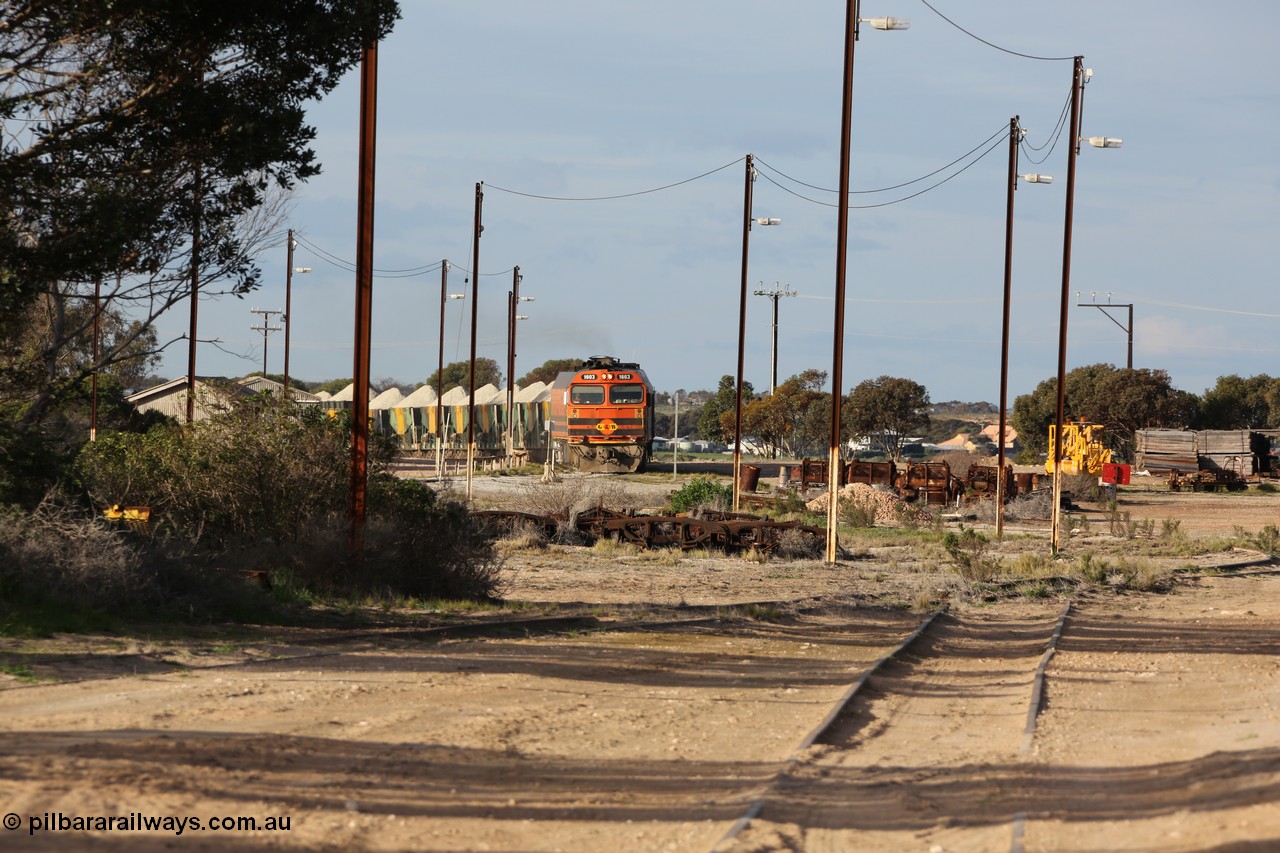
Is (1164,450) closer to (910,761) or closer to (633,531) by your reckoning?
(633,531)

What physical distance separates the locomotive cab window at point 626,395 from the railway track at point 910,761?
3831 cm

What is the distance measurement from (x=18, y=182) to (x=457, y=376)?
431 feet

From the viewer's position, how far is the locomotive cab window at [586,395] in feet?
173

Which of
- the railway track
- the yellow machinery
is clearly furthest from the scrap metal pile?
the yellow machinery

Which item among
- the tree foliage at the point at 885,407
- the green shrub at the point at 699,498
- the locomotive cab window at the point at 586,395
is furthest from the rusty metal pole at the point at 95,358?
the tree foliage at the point at 885,407

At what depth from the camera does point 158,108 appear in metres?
12.8

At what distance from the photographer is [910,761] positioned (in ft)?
28.1

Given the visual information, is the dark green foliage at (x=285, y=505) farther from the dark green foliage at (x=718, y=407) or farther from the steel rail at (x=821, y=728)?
the dark green foliage at (x=718, y=407)

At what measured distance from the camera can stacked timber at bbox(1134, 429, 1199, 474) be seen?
60.7m

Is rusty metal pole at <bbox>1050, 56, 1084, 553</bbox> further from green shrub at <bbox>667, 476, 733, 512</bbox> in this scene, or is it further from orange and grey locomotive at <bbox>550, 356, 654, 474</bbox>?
orange and grey locomotive at <bbox>550, 356, 654, 474</bbox>

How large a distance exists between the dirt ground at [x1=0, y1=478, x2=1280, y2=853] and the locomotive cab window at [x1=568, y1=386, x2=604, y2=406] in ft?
119

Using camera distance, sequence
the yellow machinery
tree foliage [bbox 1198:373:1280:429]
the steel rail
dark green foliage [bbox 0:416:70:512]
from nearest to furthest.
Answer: the steel rail < dark green foliage [bbox 0:416:70:512] < the yellow machinery < tree foliage [bbox 1198:373:1280:429]

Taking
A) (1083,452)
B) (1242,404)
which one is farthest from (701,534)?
(1242,404)

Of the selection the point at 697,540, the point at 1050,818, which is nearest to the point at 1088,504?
the point at 697,540
